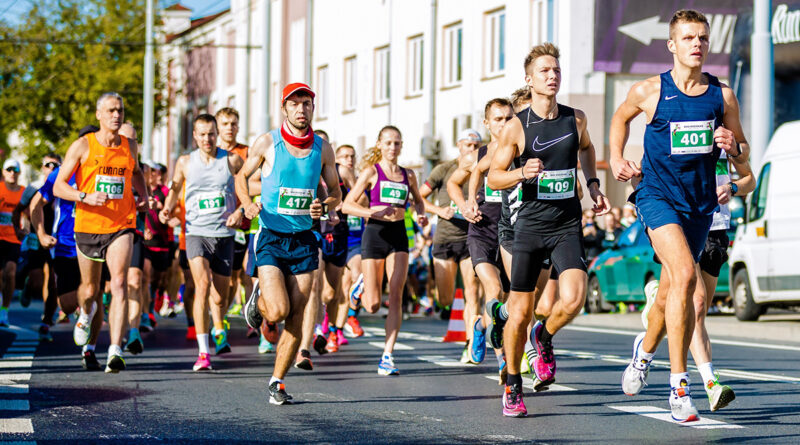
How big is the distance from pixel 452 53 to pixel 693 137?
29.1 m

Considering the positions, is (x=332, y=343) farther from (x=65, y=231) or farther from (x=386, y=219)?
(x=65, y=231)

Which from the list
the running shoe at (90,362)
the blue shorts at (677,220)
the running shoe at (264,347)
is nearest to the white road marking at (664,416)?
the blue shorts at (677,220)

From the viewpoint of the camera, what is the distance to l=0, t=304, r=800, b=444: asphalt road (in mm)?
7863

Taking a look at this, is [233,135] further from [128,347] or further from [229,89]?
[229,89]

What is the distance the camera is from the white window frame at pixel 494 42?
3409 cm

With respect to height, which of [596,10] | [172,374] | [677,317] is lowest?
[172,374]

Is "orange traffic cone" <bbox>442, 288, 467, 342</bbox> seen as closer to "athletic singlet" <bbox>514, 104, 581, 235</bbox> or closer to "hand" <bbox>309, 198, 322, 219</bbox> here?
"hand" <bbox>309, 198, 322, 219</bbox>

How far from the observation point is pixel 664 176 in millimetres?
8281

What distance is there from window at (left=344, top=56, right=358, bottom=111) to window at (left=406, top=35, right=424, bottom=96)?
546cm

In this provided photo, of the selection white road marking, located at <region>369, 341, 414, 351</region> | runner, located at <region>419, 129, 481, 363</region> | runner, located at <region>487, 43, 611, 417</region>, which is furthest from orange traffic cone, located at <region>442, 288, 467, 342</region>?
runner, located at <region>487, 43, 611, 417</region>

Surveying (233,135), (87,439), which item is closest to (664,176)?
(87,439)

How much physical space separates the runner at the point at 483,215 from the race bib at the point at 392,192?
63 centimetres

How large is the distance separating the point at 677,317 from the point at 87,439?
3.17 m

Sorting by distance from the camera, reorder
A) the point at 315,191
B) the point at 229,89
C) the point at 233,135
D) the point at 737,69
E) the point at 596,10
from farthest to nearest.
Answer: the point at 229,89 < the point at 596,10 < the point at 737,69 < the point at 233,135 < the point at 315,191
